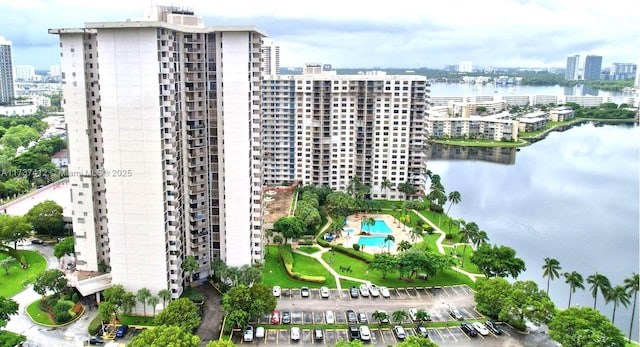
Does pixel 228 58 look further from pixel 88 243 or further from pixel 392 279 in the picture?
pixel 392 279

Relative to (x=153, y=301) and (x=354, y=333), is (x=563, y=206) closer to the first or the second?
(x=354, y=333)

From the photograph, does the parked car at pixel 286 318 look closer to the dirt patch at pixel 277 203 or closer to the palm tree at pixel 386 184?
the dirt patch at pixel 277 203

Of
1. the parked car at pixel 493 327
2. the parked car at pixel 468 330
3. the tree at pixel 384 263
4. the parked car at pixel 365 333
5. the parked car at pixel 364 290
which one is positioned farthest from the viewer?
the tree at pixel 384 263

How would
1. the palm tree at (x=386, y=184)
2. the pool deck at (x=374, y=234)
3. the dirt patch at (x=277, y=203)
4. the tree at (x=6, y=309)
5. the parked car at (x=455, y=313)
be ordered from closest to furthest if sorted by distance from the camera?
1. the tree at (x=6, y=309)
2. the parked car at (x=455, y=313)
3. the pool deck at (x=374, y=234)
4. the dirt patch at (x=277, y=203)
5. the palm tree at (x=386, y=184)

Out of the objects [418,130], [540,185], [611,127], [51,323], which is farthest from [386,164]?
[611,127]

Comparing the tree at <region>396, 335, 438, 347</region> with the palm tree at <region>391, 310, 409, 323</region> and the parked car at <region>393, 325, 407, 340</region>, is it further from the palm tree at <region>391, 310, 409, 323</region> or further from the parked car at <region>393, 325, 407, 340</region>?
the palm tree at <region>391, 310, 409, 323</region>

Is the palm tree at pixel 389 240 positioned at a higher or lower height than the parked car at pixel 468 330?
higher

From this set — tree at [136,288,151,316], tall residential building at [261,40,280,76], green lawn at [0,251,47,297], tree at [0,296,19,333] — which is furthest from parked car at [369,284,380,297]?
tall residential building at [261,40,280,76]

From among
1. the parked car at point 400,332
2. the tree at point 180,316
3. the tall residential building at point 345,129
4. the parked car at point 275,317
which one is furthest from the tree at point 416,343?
the tall residential building at point 345,129
